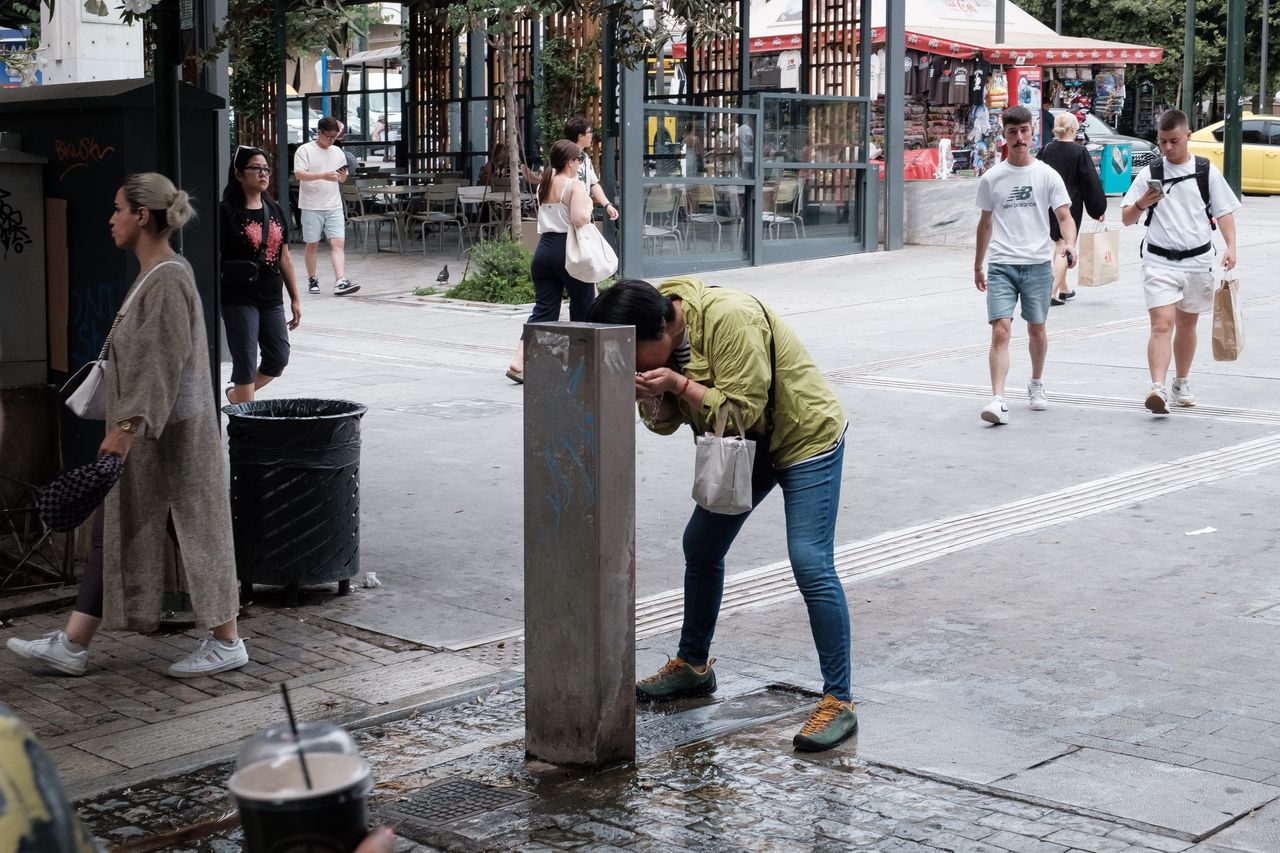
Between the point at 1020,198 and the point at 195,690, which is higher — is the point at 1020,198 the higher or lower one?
the higher one

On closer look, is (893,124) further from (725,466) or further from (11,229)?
(725,466)

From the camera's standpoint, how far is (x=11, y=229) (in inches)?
267

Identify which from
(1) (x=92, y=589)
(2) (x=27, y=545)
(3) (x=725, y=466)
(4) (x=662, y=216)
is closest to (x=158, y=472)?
(1) (x=92, y=589)

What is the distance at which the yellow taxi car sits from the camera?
30.7 metres

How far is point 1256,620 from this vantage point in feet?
20.0

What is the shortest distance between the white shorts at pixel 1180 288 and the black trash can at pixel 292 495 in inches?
225

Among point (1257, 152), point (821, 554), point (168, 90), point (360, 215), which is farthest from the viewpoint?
point (1257, 152)

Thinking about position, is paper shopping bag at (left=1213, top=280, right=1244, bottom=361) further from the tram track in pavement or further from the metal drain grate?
the metal drain grate

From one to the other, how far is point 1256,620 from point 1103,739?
1.57 metres

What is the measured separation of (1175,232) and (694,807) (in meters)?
6.85

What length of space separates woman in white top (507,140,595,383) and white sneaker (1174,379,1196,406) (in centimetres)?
386

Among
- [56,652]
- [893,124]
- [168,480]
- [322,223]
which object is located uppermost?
[893,124]

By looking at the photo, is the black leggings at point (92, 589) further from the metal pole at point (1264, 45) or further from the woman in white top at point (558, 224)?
the metal pole at point (1264, 45)

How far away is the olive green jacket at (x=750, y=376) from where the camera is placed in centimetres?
462
